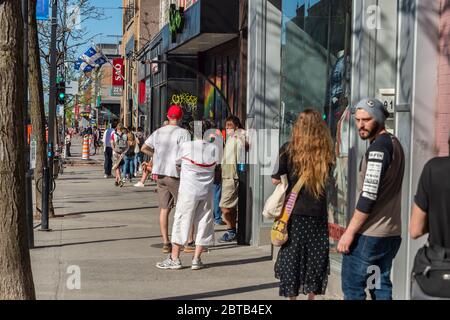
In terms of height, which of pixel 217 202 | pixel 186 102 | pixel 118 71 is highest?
pixel 118 71

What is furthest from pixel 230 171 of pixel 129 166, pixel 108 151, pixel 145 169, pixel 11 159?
pixel 108 151

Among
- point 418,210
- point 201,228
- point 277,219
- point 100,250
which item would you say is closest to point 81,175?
point 100,250

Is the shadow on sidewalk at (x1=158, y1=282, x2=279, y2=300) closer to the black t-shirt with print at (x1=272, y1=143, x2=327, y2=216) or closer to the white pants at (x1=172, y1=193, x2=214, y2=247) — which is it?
the white pants at (x1=172, y1=193, x2=214, y2=247)

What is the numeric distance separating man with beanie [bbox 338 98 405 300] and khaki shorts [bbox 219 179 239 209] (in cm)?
616

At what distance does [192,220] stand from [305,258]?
321cm

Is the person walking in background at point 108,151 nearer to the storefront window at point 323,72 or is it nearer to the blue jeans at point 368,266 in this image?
the storefront window at point 323,72

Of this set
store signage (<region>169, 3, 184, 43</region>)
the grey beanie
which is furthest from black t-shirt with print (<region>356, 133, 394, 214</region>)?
store signage (<region>169, 3, 184, 43</region>)

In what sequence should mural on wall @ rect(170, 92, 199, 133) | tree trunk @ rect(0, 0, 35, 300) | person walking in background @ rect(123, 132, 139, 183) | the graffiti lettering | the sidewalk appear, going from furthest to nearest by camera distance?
the graffiti lettering, mural on wall @ rect(170, 92, 199, 133), person walking in background @ rect(123, 132, 139, 183), the sidewalk, tree trunk @ rect(0, 0, 35, 300)

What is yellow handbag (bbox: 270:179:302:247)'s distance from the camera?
620 cm

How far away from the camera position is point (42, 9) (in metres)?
16.9

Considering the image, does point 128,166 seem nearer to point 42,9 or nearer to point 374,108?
point 42,9

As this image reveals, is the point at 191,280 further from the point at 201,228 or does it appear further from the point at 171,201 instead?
the point at 171,201

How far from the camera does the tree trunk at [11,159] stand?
5.98 meters

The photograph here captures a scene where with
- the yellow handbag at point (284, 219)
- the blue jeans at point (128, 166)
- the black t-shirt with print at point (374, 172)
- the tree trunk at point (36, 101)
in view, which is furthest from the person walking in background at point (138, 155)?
the black t-shirt with print at point (374, 172)
